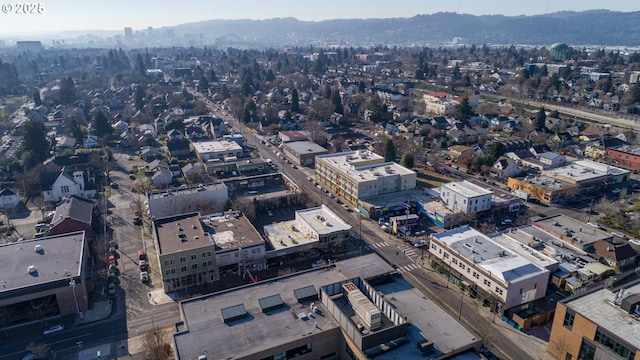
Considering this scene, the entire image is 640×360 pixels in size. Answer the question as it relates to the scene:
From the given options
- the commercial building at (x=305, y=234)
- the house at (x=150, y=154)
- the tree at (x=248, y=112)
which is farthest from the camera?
the tree at (x=248, y=112)

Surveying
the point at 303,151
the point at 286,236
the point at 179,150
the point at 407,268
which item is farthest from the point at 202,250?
the point at 179,150

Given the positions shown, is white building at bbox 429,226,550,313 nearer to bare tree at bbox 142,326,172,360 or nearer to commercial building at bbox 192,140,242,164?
bare tree at bbox 142,326,172,360

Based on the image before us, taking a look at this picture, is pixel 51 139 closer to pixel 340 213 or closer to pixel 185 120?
pixel 185 120

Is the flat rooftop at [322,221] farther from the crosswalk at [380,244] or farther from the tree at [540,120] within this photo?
the tree at [540,120]

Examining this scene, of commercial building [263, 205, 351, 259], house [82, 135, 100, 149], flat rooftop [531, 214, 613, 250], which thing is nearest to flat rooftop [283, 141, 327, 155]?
commercial building [263, 205, 351, 259]

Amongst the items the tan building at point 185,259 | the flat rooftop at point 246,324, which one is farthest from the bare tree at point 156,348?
the tan building at point 185,259
